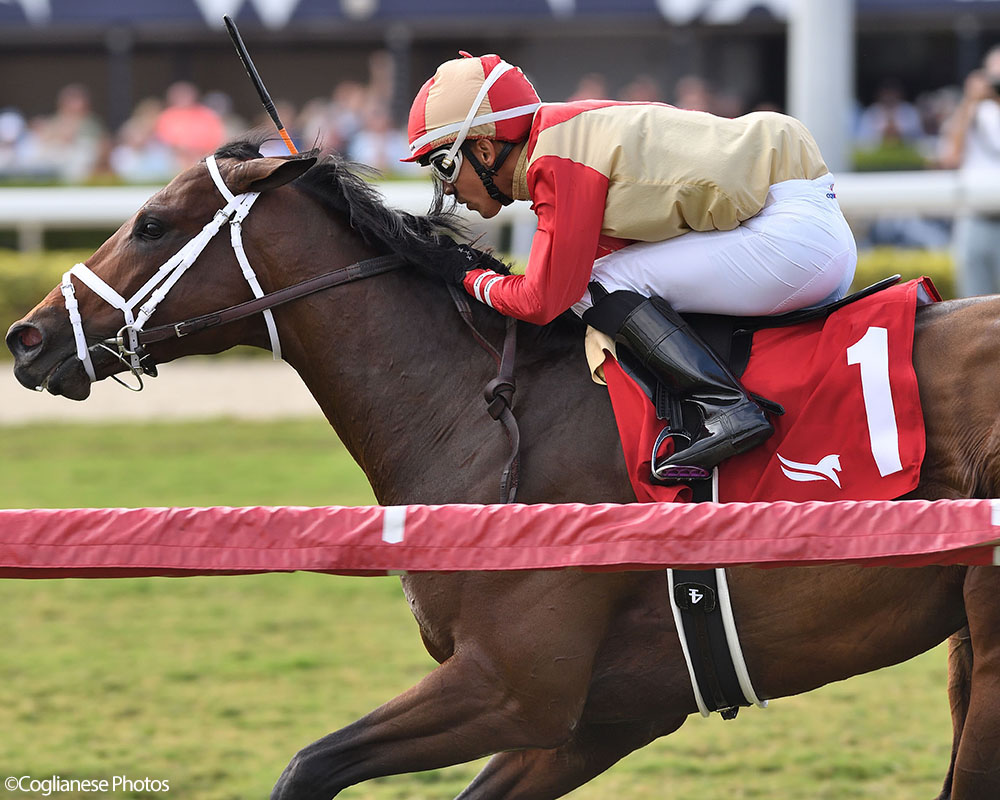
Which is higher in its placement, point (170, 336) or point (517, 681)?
point (170, 336)

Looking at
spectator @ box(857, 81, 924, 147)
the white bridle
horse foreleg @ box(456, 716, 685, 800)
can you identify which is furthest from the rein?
spectator @ box(857, 81, 924, 147)

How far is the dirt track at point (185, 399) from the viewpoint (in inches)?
375

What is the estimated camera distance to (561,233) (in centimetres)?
284

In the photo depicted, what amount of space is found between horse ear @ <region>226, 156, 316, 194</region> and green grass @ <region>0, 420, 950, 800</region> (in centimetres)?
172

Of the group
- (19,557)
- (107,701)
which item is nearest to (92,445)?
(107,701)

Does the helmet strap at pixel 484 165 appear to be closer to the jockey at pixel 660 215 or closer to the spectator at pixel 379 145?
the jockey at pixel 660 215

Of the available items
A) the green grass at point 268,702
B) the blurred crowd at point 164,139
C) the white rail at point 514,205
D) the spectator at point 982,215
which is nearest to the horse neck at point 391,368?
the green grass at point 268,702

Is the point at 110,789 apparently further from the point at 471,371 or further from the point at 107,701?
the point at 471,371

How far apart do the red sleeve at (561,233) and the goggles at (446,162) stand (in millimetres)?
233

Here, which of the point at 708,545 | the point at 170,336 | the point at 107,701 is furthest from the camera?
the point at 107,701

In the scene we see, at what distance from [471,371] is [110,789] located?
1691 millimetres

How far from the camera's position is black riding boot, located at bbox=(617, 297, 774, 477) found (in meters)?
2.79

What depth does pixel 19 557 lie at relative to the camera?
2602 mm

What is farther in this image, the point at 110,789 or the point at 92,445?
the point at 92,445
